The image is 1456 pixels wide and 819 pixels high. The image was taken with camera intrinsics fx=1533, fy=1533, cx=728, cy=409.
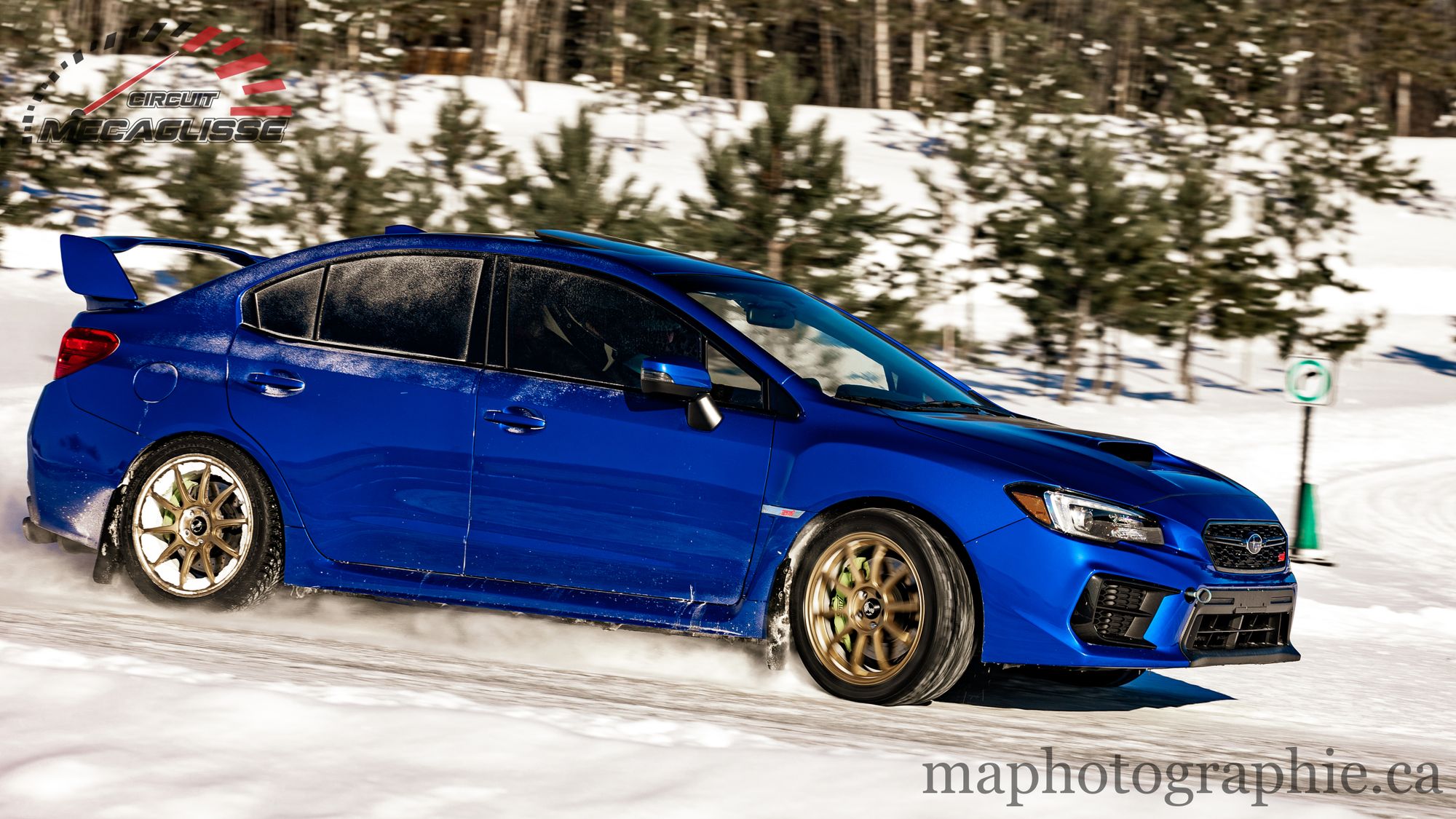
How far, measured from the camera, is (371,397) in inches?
239

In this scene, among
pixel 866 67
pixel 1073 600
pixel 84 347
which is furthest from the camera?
pixel 866 67

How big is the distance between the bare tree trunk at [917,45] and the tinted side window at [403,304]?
50.4 m

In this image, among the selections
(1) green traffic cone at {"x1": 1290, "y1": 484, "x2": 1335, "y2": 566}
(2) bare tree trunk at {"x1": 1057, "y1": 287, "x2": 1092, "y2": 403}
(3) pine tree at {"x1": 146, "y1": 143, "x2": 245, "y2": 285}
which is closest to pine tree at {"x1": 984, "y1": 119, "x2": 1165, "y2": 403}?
(2) bare tree trunk at {"x1": 1057, "y1": 287, "x2": 1092, "y2": 403}

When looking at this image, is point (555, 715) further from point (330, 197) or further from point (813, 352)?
point (330, 197)

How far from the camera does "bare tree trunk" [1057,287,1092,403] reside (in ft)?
74.2

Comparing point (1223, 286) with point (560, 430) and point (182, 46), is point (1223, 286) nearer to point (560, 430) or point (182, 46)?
point (560, 430)

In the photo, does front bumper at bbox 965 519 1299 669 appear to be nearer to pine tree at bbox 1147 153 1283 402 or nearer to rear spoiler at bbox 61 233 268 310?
rear spoiler at bbox 61 233 268 310

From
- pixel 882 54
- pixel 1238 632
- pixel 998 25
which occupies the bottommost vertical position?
pixel 1238 632

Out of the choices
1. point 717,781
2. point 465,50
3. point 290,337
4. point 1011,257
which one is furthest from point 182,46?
point 717,781

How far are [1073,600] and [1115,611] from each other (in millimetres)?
195

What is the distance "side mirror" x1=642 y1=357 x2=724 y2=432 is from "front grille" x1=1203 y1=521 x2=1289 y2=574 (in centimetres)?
184

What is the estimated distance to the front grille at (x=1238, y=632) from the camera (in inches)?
217

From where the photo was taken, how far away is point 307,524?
20.2 feet

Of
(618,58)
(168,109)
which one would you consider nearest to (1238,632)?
(168,109)
